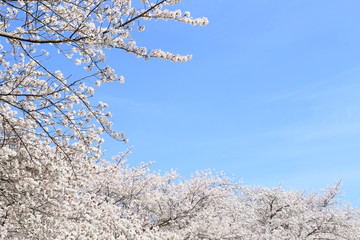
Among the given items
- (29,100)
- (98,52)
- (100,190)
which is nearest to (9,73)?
(29,100)

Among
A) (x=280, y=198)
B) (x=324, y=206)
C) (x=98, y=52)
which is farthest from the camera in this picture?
(x=324, y=206)

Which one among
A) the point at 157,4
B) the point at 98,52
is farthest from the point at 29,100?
the point at 157,4

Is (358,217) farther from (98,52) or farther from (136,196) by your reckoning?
(98,52)

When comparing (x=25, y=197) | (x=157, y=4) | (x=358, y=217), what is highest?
(x=358, y=217)

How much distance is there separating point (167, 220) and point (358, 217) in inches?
561

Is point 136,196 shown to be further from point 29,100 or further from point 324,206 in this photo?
point 324,206

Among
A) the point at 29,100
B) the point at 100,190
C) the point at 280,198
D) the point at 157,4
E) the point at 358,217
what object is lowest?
the point at 29,100

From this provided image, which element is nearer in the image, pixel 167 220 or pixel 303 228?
pixel 167 220

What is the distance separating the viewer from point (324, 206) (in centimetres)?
2584

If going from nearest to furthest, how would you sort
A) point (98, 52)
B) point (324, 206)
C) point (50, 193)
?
point (98, 52) < point (50, 193) < point (324, 206)

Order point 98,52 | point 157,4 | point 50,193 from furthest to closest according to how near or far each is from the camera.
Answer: point 50,193 < point 98,52 < point 157,4

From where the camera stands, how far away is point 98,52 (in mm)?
6609

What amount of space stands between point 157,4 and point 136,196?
11869 millimetres

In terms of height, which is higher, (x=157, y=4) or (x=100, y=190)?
(x=100, y=190)
